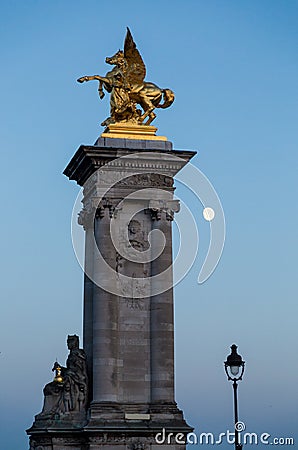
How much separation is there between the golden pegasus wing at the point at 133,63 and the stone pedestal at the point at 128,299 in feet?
8.38

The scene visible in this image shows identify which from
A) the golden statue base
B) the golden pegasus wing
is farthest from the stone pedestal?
the golden pegasus wing

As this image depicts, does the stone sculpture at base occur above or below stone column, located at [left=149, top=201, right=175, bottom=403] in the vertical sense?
below

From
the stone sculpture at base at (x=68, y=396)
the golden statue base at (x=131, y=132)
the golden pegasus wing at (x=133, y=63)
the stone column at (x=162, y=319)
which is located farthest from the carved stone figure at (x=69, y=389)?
the golden pegasus wing at (x=133, y=63)

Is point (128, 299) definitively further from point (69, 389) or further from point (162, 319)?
point (69, 389)

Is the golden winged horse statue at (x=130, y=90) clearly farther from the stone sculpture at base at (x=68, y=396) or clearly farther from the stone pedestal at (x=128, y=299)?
the stone sculpture at base at (x=68, y=396)

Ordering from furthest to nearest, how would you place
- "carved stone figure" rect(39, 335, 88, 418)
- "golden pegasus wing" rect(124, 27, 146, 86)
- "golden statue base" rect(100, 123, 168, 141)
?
1. "golden pegasus wing" rect(124, 27, 146, 86)
2. "golden statue base" rect(100, 123, 168, 141)
3. "carved stone figure" rect(39, 335, 88, 418)

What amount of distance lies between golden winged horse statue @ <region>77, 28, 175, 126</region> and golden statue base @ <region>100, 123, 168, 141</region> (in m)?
0.34

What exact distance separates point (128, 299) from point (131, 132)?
583 centimetres

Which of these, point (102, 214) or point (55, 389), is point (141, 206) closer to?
point (102, 214)

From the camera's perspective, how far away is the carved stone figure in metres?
31.6

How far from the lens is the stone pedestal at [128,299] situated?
31.1m

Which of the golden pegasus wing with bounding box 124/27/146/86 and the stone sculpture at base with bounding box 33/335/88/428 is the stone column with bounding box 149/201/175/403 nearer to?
the stone sculpture at base with bounding box 33/335/88/428

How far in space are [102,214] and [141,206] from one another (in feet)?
4.72

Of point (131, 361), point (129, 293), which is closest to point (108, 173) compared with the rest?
point (129, 293)
